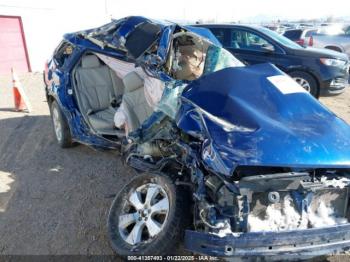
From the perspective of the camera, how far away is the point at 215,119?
8.96 ft

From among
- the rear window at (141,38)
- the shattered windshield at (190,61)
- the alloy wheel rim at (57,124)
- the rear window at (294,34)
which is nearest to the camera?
the shattered windshield at (190,61)

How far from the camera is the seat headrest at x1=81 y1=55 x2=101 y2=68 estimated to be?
16.0 ft

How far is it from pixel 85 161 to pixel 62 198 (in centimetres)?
98

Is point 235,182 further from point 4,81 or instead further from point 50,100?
point 4,81

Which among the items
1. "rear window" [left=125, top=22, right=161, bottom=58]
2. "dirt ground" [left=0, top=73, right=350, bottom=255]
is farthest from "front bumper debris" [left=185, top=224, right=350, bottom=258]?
"rear window" [left=125, top=22, right=161, bottom=58]

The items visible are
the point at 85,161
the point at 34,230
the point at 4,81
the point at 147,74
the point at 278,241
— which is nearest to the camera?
the point at 278,241

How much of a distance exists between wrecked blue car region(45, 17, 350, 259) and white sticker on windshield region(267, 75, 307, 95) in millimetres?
12

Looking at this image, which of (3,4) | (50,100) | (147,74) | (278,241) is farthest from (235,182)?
(3,4)

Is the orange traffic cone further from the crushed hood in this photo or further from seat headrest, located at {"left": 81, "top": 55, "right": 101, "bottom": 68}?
the crushed hood

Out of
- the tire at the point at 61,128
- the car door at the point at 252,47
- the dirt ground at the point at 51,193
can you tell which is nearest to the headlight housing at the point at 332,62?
the car door at the point at 252,47

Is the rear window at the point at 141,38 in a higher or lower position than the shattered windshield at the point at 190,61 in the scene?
higher

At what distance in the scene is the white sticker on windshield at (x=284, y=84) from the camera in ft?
10.3

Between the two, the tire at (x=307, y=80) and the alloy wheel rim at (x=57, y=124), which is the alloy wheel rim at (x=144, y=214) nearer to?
the alloy wheel rim at (x=57, y=124)

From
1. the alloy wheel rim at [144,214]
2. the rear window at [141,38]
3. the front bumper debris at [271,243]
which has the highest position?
the rear window at [141,38]
